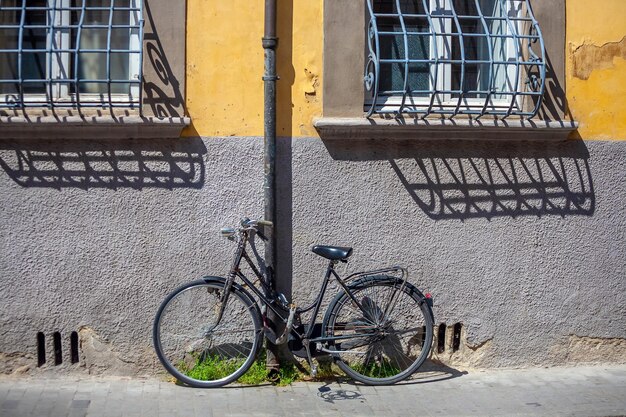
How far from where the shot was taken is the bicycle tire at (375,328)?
666 centimetres

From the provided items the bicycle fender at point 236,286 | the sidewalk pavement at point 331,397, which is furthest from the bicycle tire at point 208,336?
the sidewalk pavement at point 331,397

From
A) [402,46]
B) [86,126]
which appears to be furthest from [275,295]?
[402,46]

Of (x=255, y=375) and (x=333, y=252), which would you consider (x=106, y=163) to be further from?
(x=255, y=375)

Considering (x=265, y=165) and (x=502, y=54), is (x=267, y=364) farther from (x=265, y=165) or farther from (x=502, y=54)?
(x=502, y=54)

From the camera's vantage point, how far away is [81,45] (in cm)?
694

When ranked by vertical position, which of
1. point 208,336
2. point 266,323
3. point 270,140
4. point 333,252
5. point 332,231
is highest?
point 270,140

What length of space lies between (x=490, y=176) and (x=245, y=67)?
2.20m

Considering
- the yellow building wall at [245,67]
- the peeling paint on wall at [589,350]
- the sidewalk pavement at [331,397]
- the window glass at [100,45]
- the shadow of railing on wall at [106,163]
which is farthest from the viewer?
the peeling paint on wall at [589,350]

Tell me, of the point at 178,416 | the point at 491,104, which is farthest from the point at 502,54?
the point at 178,416

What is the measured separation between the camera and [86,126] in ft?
21.6

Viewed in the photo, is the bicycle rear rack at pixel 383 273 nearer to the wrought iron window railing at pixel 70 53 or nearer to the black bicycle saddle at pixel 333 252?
the black bicycle saddle at pixel 333 252

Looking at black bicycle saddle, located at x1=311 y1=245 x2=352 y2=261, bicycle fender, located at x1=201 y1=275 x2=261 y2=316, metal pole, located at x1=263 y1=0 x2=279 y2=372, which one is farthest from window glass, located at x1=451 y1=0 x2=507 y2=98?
bicycle fender, located at x1=201 y1=275 x2=261 y2=316

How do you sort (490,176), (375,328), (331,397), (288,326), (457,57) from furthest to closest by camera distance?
(457,57) → (490,176) → (375,328) → (288,326) → (331,397)

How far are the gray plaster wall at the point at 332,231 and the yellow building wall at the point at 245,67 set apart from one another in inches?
6.6
